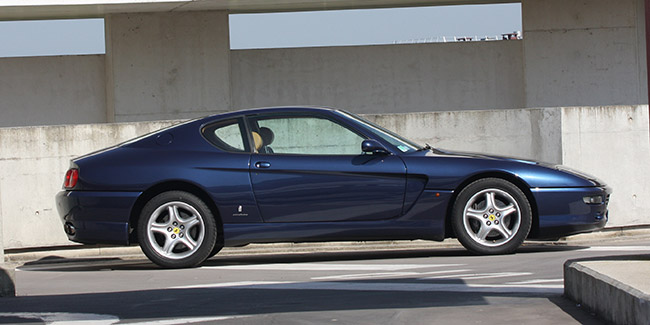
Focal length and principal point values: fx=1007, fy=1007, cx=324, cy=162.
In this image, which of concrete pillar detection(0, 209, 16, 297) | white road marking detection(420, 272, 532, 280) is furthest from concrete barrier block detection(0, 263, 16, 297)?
white road marking detection(420, 272, 532, 280)

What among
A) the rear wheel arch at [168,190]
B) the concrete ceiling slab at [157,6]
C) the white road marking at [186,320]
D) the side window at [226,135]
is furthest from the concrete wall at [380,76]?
the white road marking at [186,320]

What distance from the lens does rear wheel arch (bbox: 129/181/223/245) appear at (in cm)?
834

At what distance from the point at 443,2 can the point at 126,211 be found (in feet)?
37.4

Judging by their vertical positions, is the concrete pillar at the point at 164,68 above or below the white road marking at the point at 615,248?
above

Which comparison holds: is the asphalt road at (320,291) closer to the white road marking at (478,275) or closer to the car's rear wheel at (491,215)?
the white road marking at (478,275)

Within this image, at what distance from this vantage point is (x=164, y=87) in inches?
643

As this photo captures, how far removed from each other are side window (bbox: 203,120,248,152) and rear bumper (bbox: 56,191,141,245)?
785 millimetres

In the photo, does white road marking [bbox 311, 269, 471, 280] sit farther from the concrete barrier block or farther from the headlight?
the concrete barrier block

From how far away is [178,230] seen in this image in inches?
327

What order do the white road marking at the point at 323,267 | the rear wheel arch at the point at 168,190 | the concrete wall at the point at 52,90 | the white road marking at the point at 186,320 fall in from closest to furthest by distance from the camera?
the white road marking at the point at 186,320, the white road marking at the point at 323,267, the rear wheel arch at the point at 168,190, the concrete wall at the point at 52,90

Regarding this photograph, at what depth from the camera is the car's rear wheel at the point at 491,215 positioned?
822 centimetres

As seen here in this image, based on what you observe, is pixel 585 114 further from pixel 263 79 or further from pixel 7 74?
pixel 7 74

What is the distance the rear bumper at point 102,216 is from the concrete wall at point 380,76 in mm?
9589

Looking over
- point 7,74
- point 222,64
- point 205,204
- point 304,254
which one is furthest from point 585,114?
point 7,74
